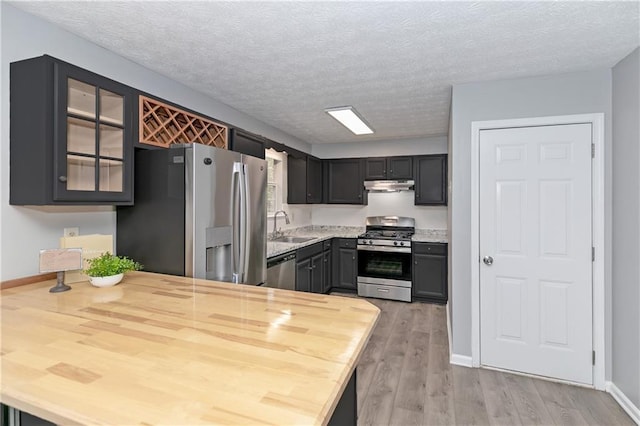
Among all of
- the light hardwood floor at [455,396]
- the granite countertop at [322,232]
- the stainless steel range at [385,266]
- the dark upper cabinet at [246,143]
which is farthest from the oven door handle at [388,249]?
the dark upper cabinet at [246,143]

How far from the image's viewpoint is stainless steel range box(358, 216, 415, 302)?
4723 millimetres

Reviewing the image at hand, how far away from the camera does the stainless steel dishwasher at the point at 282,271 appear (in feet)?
11.0

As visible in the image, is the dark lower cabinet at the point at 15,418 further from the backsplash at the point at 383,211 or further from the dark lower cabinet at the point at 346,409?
the backsplash at the point at 383,211

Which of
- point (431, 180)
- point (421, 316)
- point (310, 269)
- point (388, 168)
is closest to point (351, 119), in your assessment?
point (388, 168)

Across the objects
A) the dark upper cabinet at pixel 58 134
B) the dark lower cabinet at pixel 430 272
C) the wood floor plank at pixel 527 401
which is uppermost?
the dark upper cabinet at pixel 58 134

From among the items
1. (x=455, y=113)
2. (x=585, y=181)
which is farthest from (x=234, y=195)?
(x=585, y=181)

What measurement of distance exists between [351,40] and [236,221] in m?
1.55

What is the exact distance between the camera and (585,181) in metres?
2.59

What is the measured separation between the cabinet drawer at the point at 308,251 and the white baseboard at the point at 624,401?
302cm

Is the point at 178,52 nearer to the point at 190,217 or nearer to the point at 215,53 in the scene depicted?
the point at 215,53

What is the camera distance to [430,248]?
4613 mm

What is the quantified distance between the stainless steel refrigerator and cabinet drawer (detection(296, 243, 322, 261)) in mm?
1453

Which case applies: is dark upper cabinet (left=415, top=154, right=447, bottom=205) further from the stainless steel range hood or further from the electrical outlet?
the electrical outlet

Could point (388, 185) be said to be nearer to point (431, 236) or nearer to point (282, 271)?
point (431, 236)
